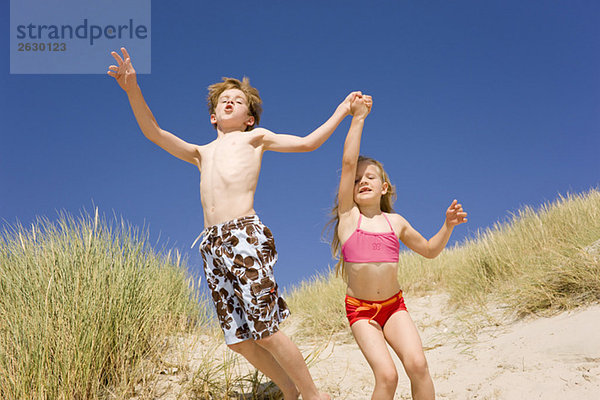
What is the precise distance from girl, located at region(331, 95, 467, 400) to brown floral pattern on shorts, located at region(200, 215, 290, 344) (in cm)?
51

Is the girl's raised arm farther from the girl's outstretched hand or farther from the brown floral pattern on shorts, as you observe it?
the girl's outstretched hand

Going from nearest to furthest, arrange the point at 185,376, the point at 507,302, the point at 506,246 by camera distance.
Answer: the point at 185,376 → the point at 507,302 → the point at 506,246

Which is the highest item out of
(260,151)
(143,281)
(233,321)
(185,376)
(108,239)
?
(260,151)

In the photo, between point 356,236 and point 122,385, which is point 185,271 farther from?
point 356,236

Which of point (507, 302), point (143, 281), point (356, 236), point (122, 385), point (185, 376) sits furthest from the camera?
point (507, 302)

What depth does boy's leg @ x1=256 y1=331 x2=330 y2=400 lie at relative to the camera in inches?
110

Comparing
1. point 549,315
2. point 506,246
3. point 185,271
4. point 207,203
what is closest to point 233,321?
point 207,203

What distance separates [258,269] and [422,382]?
1167 millimetres

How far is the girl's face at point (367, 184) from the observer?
127 inches

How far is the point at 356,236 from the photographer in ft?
10.2

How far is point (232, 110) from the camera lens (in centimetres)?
335

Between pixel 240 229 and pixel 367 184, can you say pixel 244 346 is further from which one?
pixel 367 184

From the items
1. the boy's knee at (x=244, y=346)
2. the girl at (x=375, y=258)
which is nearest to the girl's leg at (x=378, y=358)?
the girl at (x=375, y=258)

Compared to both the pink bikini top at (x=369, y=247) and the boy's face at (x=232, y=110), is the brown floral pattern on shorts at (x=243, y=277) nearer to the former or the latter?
the pink bikini top at (x=369, y=247)
